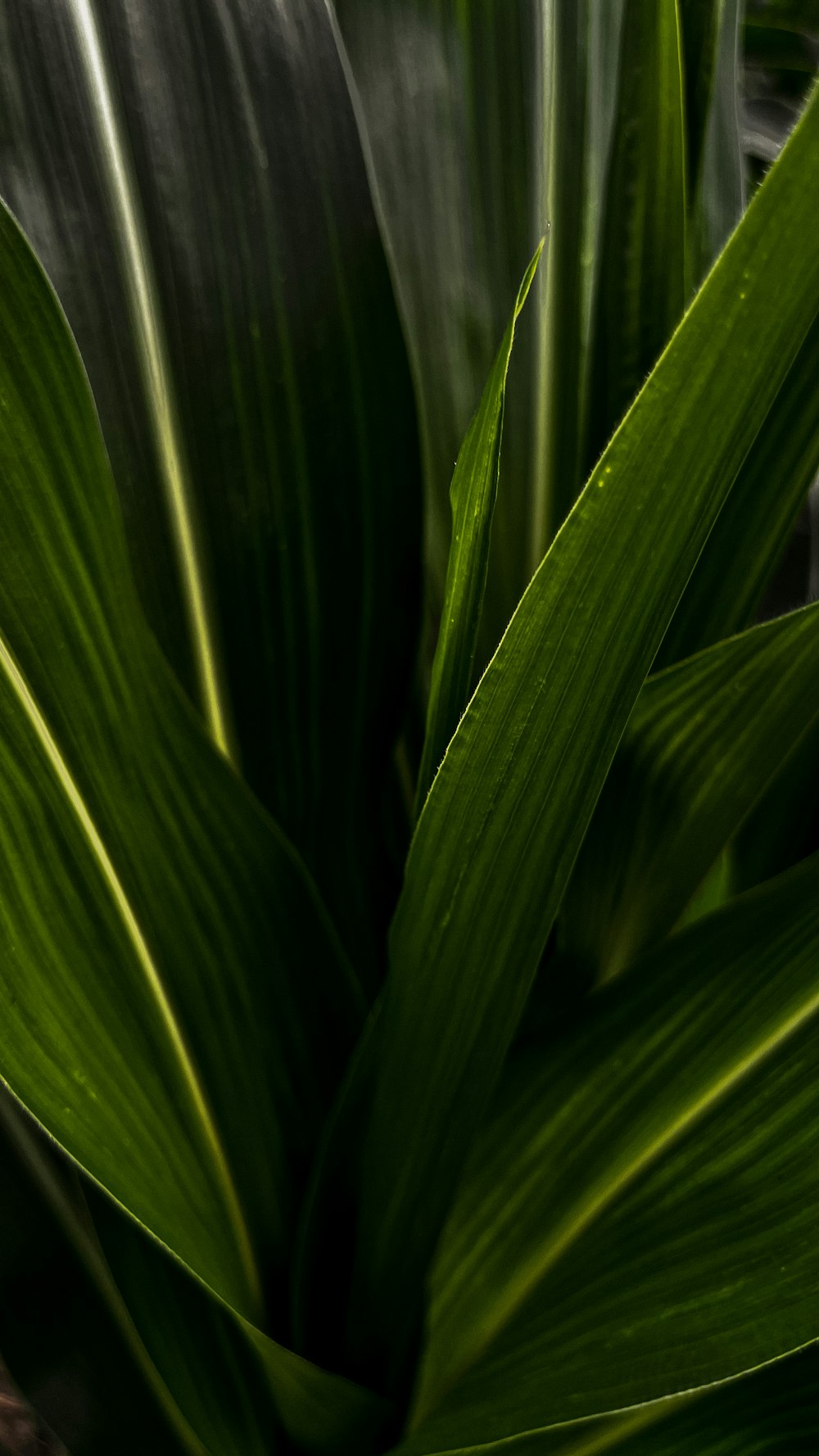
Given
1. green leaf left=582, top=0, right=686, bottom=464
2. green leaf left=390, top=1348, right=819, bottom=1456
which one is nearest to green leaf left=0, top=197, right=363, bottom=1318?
green leaf left=390, top=1348, right=819, bottom=1456

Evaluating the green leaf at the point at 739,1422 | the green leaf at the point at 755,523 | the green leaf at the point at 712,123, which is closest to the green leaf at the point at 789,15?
the green leaf at the point at 712,123

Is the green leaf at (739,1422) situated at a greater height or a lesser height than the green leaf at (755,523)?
lesser

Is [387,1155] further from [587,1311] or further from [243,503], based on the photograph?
Answer: [243,503]

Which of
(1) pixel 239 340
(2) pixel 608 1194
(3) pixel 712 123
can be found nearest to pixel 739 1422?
(2) pixel 608 1194

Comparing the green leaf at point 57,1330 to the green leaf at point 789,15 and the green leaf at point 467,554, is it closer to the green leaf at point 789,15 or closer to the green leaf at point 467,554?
the green leaf at point 467,554

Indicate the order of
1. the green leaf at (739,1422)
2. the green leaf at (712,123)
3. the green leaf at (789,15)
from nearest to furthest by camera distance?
the green leaf at (739,1422) < the green leaf at (712,123) < the green leaf at (789,15)

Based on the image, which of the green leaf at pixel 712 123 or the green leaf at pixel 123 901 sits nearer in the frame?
the green leaf at pixel 123 901
